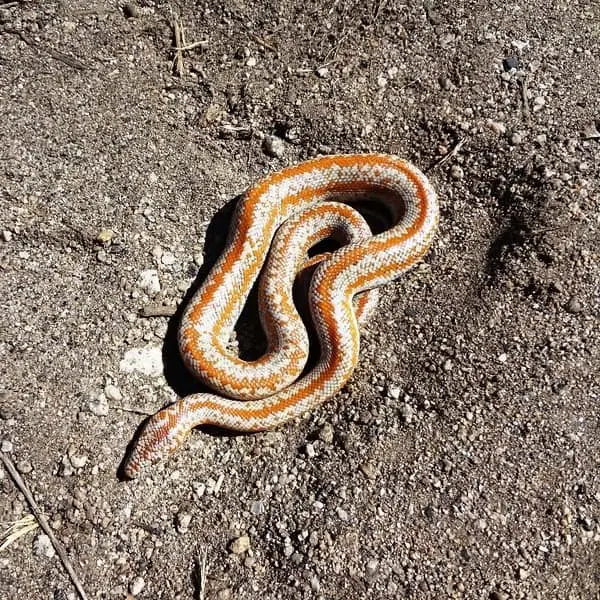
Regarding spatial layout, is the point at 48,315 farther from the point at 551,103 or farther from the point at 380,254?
the point at 551,103

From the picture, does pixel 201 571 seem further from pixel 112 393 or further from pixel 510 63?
pixel 510 63

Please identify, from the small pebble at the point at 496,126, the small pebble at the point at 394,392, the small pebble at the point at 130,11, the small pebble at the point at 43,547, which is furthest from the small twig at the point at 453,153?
the small pebble at the point at 43,547

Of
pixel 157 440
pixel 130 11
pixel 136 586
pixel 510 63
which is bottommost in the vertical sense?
pixel 136 586

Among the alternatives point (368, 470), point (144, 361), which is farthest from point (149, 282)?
point (368, 470)

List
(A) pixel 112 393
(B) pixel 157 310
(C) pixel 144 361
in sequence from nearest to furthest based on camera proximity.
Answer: (A) pixel 112 393
(C) pixel 144 361
(B) pixel 157 310

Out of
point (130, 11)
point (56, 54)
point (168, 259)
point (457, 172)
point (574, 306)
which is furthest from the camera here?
point (130, 11)

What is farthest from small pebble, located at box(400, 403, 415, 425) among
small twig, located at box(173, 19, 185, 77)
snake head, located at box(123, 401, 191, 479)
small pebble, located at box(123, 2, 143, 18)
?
small pebble, located at box(123, 2, 143, 18)

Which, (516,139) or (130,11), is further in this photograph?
(130,11)
